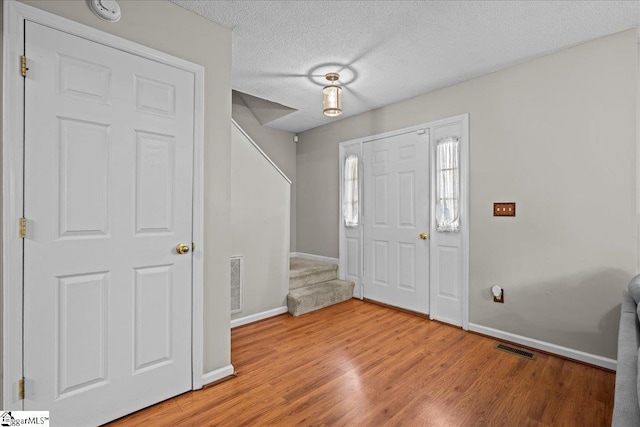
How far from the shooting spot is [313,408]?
75.6 inches

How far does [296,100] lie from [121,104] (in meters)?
2.30

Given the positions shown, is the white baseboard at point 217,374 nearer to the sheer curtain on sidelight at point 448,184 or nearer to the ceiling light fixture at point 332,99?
the ceiling light fixture at point 332,99

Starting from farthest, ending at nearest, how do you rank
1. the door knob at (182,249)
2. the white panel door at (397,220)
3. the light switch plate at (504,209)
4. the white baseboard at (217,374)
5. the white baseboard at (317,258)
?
1. the white baseboard at (317,258)
2. the white panel door at (397,220)
3. the light switch plate at (504,209)
4. the white baseboard at (217,374)
5. the door knob at (182,249)

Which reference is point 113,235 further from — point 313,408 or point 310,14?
point 310,14

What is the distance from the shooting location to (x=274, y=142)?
5039mm

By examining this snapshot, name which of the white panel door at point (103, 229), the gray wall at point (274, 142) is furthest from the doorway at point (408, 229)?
the white panel door at point (103, 229)

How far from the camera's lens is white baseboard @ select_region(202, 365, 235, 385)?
2172 mm

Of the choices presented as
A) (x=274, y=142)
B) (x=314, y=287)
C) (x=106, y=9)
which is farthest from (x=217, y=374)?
(x=274, y=142)

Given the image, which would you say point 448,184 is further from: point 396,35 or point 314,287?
point 314,287

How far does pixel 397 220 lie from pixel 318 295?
1.38 metres

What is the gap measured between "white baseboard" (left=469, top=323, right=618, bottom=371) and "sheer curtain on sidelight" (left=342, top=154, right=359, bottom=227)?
6.54 feet

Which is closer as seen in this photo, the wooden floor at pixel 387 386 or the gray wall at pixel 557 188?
the wooden floor at pixel 387 386

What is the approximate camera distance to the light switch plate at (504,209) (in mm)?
2898

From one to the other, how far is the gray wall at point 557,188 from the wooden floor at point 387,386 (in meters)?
0.45
